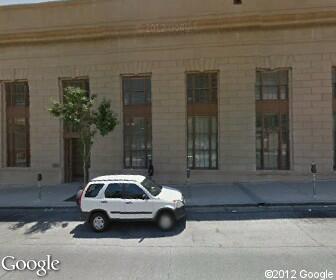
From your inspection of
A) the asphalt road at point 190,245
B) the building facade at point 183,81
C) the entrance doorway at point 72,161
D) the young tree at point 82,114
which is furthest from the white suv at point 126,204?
the entrance doorway at point 72,161

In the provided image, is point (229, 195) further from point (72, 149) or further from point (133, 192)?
point (72, 149)

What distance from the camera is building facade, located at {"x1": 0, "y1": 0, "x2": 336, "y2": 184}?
51.3 ft

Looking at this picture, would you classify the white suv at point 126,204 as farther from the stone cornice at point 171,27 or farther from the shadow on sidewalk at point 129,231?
the stone cornice at point 171,27

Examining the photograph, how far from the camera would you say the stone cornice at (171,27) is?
15.5 meters

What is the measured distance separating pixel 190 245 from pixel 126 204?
2.33m

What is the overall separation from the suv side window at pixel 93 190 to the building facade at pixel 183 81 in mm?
7234

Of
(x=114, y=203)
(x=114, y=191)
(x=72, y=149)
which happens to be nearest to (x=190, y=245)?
(x=114, y=203)

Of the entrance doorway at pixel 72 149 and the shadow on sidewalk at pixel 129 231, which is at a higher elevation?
the entrance doorway at pixel 72 149

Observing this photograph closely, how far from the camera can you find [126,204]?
30.3 feet

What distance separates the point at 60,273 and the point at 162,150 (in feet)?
35.1

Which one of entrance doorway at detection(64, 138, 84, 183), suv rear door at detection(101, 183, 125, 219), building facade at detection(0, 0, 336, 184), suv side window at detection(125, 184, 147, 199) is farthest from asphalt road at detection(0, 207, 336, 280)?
entrance doorway at detection(64, 138, 84, 183)

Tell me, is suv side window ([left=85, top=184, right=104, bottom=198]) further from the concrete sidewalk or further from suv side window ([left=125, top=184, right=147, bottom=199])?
the concrete sidewalk

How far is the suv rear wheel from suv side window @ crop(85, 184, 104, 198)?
59 cm

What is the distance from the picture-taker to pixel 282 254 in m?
6.91
